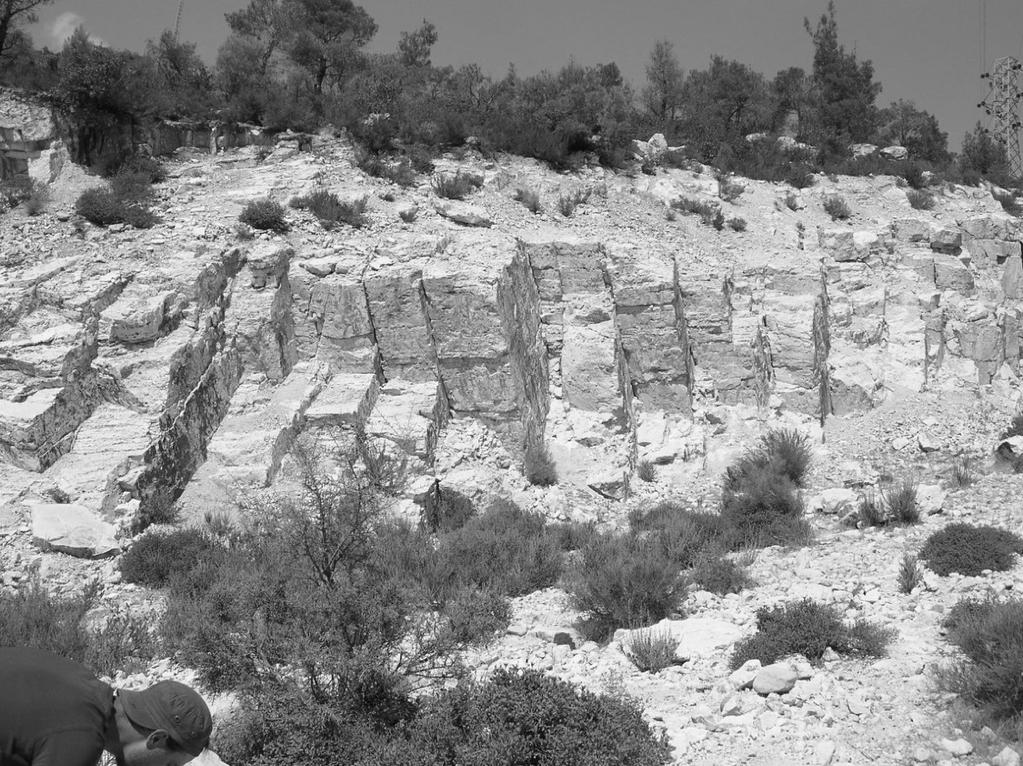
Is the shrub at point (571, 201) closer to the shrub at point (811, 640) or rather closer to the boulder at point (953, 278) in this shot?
the boulder at point (953, 278)

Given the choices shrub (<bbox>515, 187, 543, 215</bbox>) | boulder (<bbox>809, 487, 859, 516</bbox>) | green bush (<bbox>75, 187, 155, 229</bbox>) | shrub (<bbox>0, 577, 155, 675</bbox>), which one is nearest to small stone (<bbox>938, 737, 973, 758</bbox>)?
boulder (<bbox>809, 487, 859, 516</bbox>)

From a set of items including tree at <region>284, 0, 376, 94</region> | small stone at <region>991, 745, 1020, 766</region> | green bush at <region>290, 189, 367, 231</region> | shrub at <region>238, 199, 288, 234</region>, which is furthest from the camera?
tree at <region>284, 0, 376, 94</region>

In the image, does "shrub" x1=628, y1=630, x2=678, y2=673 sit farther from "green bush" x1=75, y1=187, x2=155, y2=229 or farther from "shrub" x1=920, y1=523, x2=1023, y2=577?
"green bush" x1=75, y1=187, x2=155, y2=229

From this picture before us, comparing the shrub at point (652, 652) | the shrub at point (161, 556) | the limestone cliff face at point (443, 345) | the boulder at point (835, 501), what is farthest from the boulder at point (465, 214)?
the shrub at point (652, 652)

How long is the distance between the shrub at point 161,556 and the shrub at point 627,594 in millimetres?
4761

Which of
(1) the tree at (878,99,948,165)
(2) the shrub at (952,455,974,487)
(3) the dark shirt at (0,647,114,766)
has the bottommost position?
(2) the shrub at (952,455,974,487)

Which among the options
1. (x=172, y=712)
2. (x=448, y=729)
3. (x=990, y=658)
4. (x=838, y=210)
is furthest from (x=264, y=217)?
(x=838, y=210)

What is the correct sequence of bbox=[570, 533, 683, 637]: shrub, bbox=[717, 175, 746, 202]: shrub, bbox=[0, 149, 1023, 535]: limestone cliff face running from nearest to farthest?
bbox=[570, 533, 683, 637]: shrub < bbox=[0, 149, 1023, 535]: limestone cliff face < bbox=[717, 175, 746, 202]: shrub

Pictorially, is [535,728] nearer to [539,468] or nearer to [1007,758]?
[1007,758]

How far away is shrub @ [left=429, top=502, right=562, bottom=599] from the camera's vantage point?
9055mm

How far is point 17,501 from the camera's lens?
32.7 ft

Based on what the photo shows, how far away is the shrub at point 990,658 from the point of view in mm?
5207

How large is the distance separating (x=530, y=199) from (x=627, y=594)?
35.0ft

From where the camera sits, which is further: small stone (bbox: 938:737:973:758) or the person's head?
small stone (bbox: 938:737:973:758)
